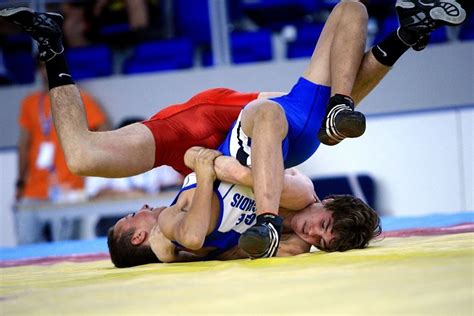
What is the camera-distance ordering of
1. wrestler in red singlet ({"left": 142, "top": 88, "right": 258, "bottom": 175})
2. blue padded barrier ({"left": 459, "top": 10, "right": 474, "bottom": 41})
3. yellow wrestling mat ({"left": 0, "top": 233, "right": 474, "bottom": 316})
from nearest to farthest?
yellow wrestling mat ({"left": 0, "top": 233, "right": 474, "bottom": 316}) → wrestler in red singlet ({"left": 142, "top": 88, "right": 258, "bottom": 175}) → blue padded barrier ({"left": 459, "top": 10, "right": 474, "bottom": 41})

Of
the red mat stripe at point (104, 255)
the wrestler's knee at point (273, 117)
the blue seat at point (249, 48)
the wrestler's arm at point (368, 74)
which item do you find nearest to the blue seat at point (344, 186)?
the blue seat at point (249, 48)

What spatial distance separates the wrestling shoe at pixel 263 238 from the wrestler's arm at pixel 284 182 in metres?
0.24

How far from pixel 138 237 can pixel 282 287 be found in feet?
4.65

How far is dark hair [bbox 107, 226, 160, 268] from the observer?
380cm

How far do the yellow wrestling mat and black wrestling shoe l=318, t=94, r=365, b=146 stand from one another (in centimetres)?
42

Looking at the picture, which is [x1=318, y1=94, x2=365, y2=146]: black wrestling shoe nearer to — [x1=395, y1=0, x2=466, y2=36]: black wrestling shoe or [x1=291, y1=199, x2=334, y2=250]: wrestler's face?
[x1=291, y1=199, x2=334, y2=250]: wrestler's face

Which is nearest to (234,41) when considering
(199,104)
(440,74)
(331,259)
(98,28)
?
(98,28)

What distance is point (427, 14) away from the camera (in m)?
3.72

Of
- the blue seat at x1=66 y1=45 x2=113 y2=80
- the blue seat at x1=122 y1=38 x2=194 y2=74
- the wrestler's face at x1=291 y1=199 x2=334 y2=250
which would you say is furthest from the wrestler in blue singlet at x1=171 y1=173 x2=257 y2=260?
the blue seat at x1=66 y1=45 x2=113 y2=80

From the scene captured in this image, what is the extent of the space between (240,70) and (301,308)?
5.53m

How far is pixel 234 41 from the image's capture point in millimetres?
7918

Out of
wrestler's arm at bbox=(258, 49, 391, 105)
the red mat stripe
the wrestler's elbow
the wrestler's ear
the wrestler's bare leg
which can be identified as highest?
the wrestler's bare leg

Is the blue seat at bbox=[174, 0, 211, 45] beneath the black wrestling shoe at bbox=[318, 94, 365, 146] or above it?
beneath

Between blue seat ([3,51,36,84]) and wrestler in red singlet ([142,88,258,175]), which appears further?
blue seat ([3,51,36,84])
